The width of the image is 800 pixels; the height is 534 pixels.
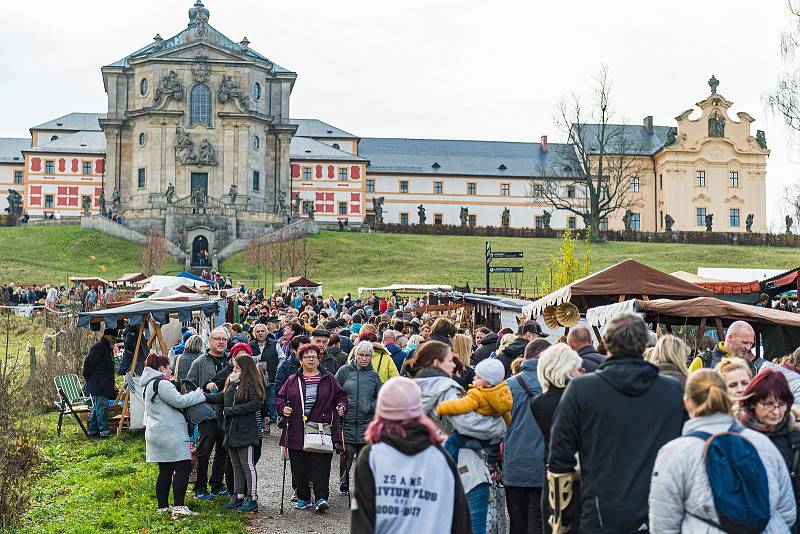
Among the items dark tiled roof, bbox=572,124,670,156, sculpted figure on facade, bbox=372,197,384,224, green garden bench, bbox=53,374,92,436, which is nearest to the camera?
green garden bench, bbox=53,374,92,436

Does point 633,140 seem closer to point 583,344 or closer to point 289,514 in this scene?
point 289,514

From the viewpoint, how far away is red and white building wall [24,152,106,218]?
92.6 meters

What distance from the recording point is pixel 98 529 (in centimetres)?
961

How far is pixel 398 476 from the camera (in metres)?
4.73

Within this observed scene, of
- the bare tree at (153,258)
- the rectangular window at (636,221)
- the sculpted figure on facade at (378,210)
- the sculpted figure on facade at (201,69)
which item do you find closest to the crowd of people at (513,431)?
the bare tree at (153,258)

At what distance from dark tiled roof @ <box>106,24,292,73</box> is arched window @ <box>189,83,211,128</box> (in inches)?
161

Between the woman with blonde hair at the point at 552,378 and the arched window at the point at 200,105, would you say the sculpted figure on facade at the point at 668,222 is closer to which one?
the arched window at the point at 200,105

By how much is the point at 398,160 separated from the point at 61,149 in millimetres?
33831

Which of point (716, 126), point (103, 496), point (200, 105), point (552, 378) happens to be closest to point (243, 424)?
point (103, 496)

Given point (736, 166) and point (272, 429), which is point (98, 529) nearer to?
point (272, 429)

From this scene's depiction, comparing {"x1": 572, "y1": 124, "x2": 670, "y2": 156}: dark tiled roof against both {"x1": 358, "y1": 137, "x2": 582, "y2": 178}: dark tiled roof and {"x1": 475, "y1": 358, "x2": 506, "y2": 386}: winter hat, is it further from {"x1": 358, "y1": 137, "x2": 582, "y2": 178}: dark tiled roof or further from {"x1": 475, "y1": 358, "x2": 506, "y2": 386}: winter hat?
{"x1": 475, "y1": 358, "x2": 506, "y2": 386}: winter hat

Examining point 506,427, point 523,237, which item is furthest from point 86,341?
point 523,237

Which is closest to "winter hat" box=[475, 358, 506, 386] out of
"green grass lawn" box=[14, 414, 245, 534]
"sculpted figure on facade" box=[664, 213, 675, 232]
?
"green grass lawn" box=[14, 414, 245, 534]

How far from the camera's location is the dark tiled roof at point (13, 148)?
4031 inches
